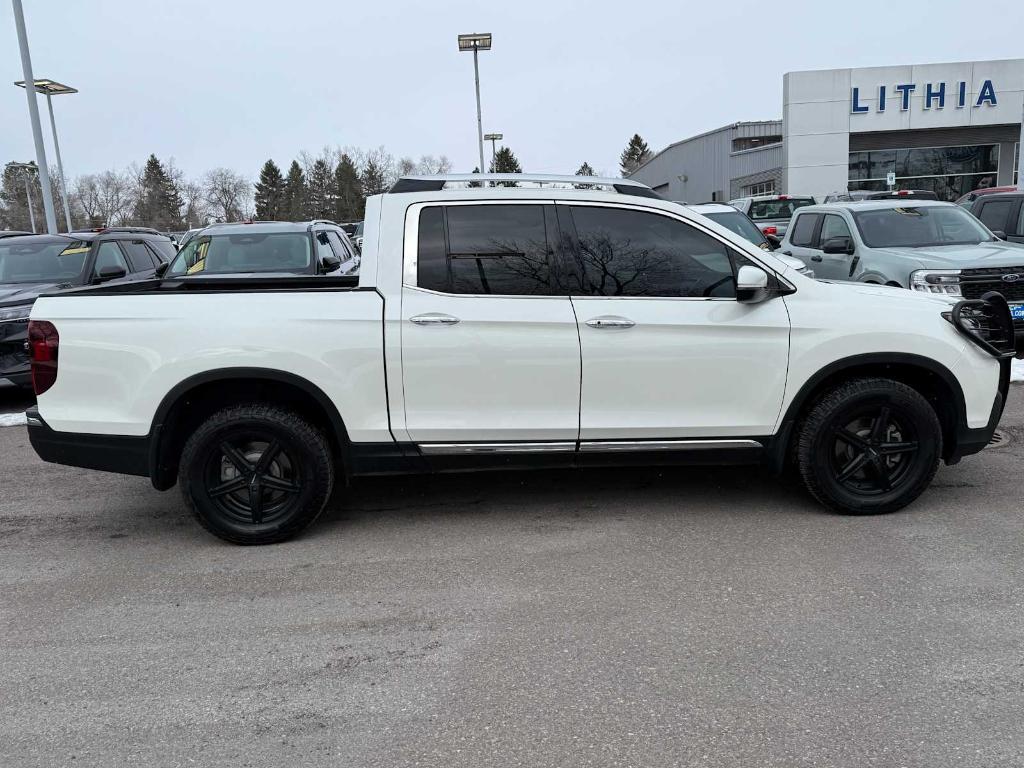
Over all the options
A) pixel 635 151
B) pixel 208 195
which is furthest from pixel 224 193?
pixel 635 151

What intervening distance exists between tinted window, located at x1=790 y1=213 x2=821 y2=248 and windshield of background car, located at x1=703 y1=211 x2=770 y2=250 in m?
0.40

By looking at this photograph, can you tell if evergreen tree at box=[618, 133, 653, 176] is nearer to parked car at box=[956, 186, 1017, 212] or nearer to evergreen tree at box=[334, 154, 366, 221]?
evergreen tree at box=[334, 154, 366, 221]

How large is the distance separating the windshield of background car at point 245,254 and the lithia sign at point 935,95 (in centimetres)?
3043

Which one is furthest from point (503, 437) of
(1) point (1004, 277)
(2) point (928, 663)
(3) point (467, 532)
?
(1) point (1004, 277)

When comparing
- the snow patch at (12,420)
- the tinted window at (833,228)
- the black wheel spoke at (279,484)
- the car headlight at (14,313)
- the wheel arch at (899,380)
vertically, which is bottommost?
the snow patch at (12,420)

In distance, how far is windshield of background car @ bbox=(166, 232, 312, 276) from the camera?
9.62 m

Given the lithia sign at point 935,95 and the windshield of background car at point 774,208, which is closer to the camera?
the windshield of background car at point 774,208

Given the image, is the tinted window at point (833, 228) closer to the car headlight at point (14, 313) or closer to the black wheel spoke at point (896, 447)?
the black wheel spoke at point (896, 447)

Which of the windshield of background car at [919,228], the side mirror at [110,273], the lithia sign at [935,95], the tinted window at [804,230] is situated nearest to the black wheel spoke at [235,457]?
the side mirror at [110,273]

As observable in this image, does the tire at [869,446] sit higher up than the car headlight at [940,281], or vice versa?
the car headlight at [940,281]

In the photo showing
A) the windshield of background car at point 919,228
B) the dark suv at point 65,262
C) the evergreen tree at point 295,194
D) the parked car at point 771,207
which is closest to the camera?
the dark suv at point 65,262

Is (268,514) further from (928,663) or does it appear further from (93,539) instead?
(928,663)

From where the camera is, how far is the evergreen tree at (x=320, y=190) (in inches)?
3563

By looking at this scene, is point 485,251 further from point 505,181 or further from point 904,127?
point 904,127
